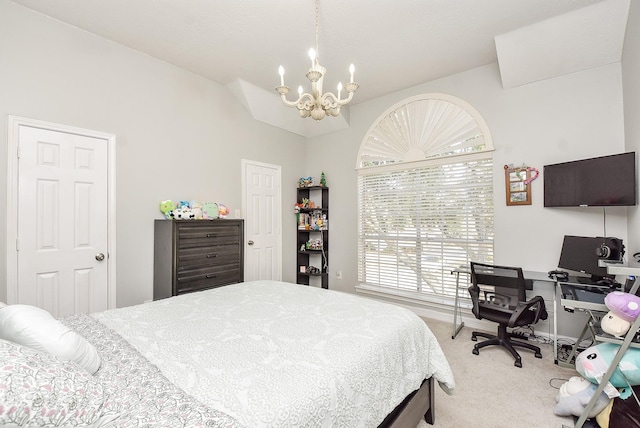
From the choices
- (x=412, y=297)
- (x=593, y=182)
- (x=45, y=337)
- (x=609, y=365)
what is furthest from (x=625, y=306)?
(x=45, y=337)

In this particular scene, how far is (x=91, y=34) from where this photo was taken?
9.08 feet

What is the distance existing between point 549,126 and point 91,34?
4.65 metres

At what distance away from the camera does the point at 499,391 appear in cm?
219

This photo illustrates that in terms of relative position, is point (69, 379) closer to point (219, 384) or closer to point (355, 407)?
point (219, 384)

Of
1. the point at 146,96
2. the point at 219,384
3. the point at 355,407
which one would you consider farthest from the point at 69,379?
the point at 146,96

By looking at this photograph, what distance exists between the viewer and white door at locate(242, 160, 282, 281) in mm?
4082

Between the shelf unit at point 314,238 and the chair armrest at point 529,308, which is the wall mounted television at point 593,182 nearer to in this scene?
the chair armrest at point 529,308

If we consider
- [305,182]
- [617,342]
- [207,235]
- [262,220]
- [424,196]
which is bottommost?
[617,342]

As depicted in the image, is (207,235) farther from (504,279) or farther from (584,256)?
(584,256)

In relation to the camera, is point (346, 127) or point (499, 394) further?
point (346, 127)

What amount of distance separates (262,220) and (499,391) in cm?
328

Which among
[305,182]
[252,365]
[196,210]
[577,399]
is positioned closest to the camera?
[252,365]

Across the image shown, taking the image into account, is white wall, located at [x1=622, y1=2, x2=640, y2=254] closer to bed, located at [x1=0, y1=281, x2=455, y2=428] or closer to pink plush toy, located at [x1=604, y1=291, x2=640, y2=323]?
pink plush toy, located at [x1=604, y1=291, x2=640, y2=323]

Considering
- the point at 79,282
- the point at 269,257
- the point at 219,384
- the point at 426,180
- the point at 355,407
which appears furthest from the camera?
the point at 269,257
